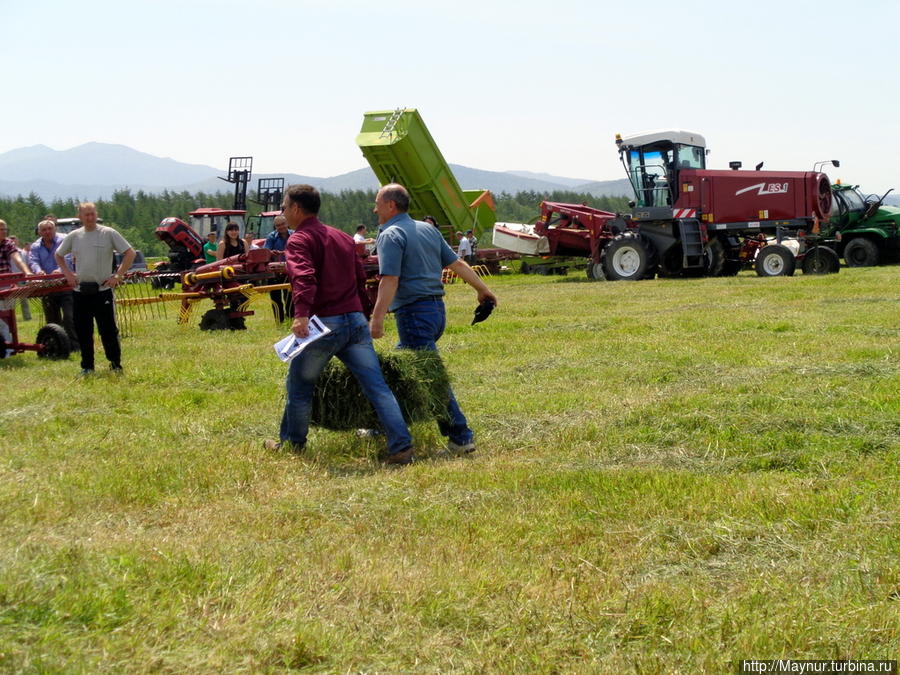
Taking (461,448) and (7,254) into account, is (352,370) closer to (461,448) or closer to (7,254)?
(461,448)

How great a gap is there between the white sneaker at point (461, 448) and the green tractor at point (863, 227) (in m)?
19.2

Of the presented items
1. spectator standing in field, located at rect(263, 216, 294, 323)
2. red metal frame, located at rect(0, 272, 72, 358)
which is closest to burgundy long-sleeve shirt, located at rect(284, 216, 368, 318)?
red metal frame, located at rect(0, 272, 72, 358)

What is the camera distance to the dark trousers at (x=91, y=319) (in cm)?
930

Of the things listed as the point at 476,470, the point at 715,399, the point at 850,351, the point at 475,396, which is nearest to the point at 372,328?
the point at 476,470

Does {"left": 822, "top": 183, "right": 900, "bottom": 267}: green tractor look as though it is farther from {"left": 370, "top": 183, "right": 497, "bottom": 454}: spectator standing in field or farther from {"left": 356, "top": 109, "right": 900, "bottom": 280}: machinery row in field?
{"left": 370, "top": 183, "right": 497, "bottom": 454}: spectator standing in field

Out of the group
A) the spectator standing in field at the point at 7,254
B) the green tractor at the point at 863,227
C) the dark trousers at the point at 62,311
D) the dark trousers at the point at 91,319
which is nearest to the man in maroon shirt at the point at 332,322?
the dark trousers at the point at 91,319

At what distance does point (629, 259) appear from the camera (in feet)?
73.9

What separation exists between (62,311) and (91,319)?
3195mm

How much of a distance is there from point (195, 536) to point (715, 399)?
13.5ft

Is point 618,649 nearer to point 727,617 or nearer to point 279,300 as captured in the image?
point 727,617

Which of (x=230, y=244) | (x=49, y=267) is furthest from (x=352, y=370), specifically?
(x=230, y=244)

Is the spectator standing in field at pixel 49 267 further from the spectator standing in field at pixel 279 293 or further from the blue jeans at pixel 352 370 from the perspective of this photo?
the blue jeans at pixel 352 370

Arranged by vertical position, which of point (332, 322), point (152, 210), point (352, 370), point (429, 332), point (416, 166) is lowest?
point (352, 370)

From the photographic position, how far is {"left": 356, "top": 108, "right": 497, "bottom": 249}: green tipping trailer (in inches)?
909
